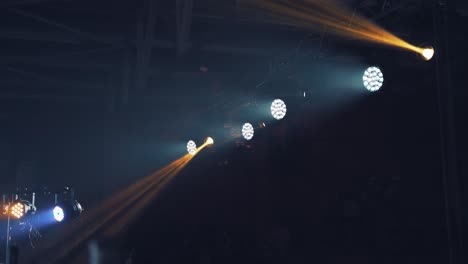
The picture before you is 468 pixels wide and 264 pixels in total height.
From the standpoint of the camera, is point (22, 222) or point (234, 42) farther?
point (22, 222)

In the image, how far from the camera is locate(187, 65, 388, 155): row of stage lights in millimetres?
5473

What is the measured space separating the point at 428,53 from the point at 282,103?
273 cm

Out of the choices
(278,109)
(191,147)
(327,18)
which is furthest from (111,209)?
(327,18)

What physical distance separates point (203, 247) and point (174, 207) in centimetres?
117

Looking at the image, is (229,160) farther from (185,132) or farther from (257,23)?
(257,23)

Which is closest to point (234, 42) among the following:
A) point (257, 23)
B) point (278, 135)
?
point (257, 23)

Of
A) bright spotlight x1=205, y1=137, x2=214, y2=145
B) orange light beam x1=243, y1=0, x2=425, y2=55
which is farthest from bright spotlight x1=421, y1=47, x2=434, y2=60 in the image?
bright spotlight x1=205, y1=137, x2=214, y2=145

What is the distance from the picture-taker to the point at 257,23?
226 inches

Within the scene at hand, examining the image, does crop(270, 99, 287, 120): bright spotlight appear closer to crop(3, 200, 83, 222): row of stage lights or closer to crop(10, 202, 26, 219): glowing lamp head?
crop(3, 200, 83, 222): row of stage lights

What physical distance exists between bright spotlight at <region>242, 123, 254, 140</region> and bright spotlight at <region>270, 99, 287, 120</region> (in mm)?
1041

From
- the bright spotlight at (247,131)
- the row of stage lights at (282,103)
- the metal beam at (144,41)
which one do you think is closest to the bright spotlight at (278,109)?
the row of stage lights at (282,103)

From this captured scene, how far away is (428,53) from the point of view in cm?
455

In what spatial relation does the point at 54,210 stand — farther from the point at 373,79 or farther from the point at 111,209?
the point at 373,79

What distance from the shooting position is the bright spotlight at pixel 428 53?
4.50m
